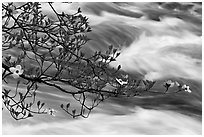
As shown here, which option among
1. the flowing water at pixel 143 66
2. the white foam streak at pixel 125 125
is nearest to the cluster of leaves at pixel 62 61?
the white foam streak at pixel 125 125

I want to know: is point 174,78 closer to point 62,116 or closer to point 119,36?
point 119,36

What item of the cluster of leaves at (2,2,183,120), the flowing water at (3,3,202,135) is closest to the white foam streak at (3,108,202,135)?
the flowing water at (3,3,202,135)

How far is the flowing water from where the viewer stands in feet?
7.70

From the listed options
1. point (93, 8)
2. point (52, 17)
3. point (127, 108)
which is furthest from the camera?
point (93, 8)

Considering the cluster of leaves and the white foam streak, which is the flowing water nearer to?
the white foam streak

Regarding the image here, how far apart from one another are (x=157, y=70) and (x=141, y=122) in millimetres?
1058

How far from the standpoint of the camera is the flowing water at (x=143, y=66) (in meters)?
2.35

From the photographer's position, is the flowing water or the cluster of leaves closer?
the cluster of leaves

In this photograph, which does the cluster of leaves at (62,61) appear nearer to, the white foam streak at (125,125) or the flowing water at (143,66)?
the white foam streak at (125,125)

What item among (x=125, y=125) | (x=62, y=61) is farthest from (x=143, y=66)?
(x=62, y=61)

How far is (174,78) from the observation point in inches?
136

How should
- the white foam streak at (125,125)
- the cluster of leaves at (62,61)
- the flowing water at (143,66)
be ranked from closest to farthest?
1. the cluster of leaves at (62,61)
2. the white foam streak at (125,125)
3. the flowing water at (143,66)

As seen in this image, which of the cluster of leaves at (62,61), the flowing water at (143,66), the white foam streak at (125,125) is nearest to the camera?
the cluster of leaves at (62,61)

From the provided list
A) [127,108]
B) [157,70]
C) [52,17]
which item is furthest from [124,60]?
[127,108]
